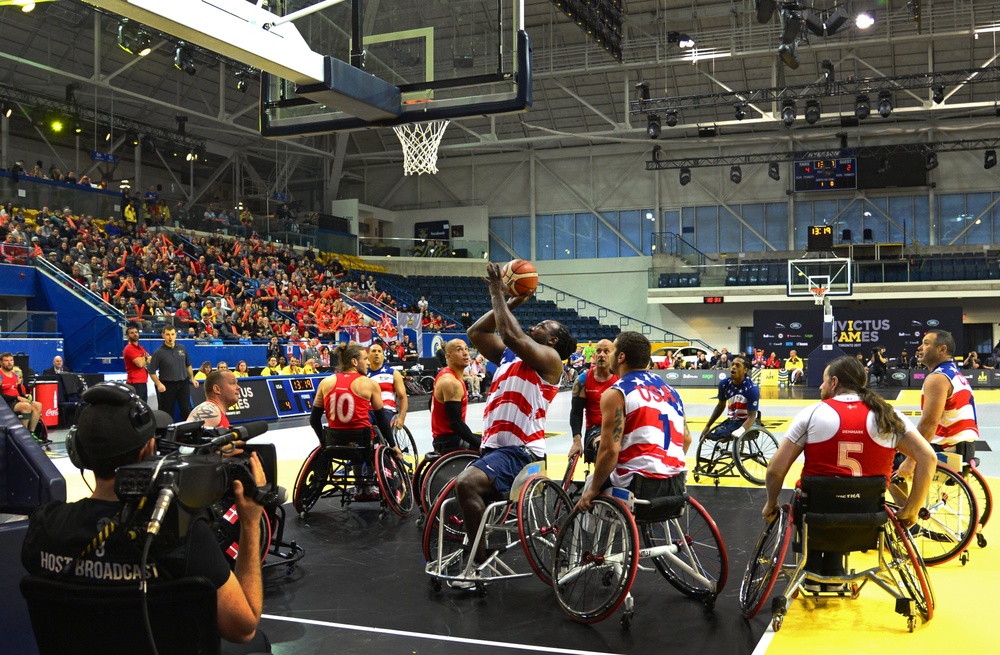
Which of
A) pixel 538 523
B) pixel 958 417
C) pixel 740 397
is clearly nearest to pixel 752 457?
pixel 740 397

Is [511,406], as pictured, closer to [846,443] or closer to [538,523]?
[538,523]

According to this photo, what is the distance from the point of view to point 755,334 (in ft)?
100

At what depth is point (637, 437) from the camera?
489 cm

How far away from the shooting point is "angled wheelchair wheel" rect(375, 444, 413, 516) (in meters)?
7.45

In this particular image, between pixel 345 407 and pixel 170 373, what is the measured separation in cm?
534

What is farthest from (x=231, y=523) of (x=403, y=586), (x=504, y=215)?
(x=504, y=215)

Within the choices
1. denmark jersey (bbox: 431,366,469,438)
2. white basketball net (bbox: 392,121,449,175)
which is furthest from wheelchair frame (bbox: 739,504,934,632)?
white basketball net (bbox: 392,121,449,175)

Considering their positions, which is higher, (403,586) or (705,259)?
(705,259)

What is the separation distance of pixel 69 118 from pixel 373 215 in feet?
46.8

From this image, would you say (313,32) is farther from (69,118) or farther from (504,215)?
(504,215)

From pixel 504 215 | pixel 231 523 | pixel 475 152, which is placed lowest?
pixel 231 523

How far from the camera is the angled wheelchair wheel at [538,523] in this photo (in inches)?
Answer: 204

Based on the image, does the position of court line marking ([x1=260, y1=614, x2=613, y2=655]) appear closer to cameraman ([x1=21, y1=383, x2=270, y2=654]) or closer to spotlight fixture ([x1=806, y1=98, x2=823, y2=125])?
cameraman ([x1=21, y1=383, x2=270, y2=654])

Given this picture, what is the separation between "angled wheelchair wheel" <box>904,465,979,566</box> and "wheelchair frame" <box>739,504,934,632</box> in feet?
2.90
